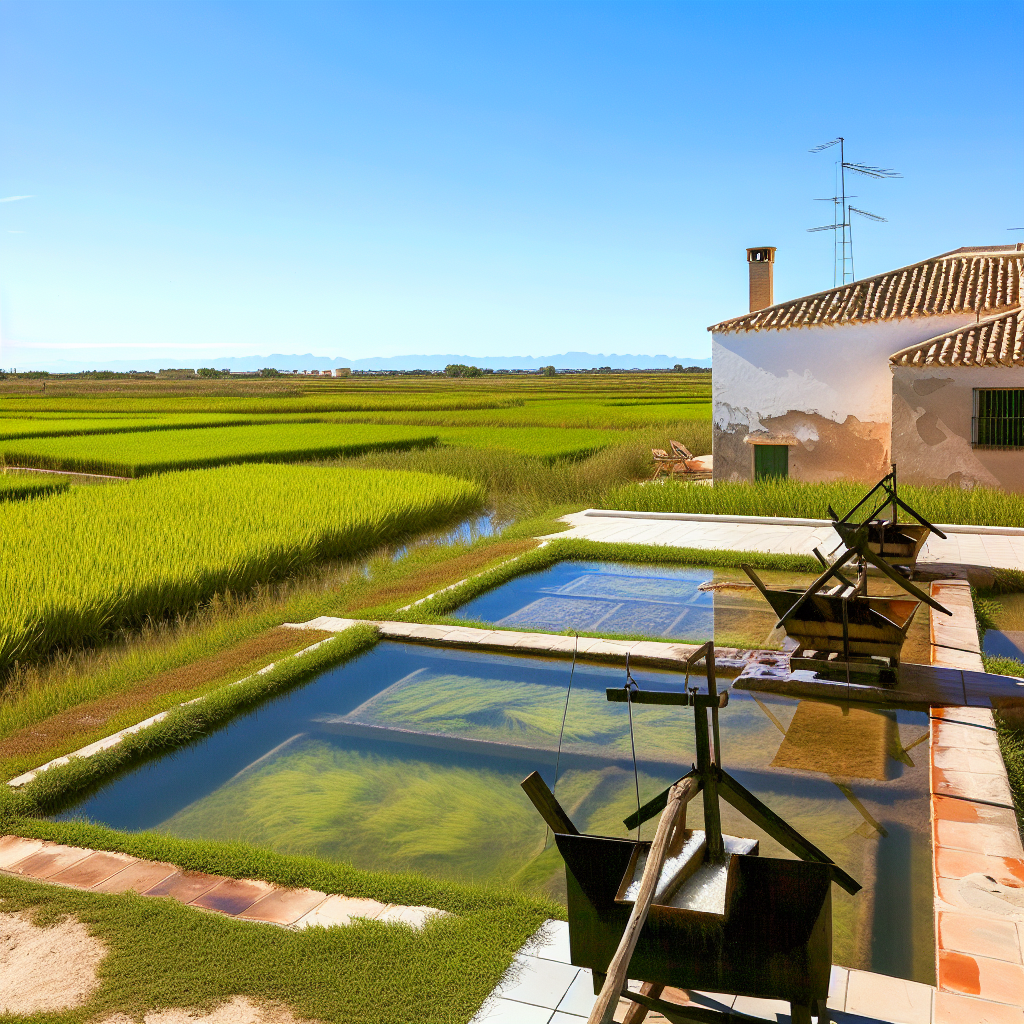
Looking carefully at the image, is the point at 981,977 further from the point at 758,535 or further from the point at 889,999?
the point at 758,535

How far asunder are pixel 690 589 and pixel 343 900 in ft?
22.7

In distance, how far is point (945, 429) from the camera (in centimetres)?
1582

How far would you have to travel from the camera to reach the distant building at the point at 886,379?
15.5 metres

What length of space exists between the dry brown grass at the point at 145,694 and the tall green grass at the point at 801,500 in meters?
8.31

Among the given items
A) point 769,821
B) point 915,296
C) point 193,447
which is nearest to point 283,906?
point 769,821

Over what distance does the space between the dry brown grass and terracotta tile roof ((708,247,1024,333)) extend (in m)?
13.3

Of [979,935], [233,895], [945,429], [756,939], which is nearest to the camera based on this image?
[756,939]

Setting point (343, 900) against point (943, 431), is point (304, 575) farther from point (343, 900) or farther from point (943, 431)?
point (943, 431)

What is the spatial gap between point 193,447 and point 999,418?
20.6 meters

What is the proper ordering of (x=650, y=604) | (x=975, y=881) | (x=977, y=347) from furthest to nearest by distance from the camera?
(x=977, y=347), (x=650, y=604), (x=975, y=881)

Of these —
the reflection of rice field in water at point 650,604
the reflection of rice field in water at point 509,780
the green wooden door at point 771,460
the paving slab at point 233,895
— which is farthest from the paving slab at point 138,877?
the green wooden door at point 771,460

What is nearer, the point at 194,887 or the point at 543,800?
the point at 543,800

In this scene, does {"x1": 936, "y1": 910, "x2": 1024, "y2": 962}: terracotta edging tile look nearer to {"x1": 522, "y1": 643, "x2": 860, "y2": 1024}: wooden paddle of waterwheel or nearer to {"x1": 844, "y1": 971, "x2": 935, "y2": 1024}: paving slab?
{"x1": 844, "y1": 971, "x2": 935, "y2": 1024}: paving slab

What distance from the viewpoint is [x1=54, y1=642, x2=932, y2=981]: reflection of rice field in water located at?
174 inches
